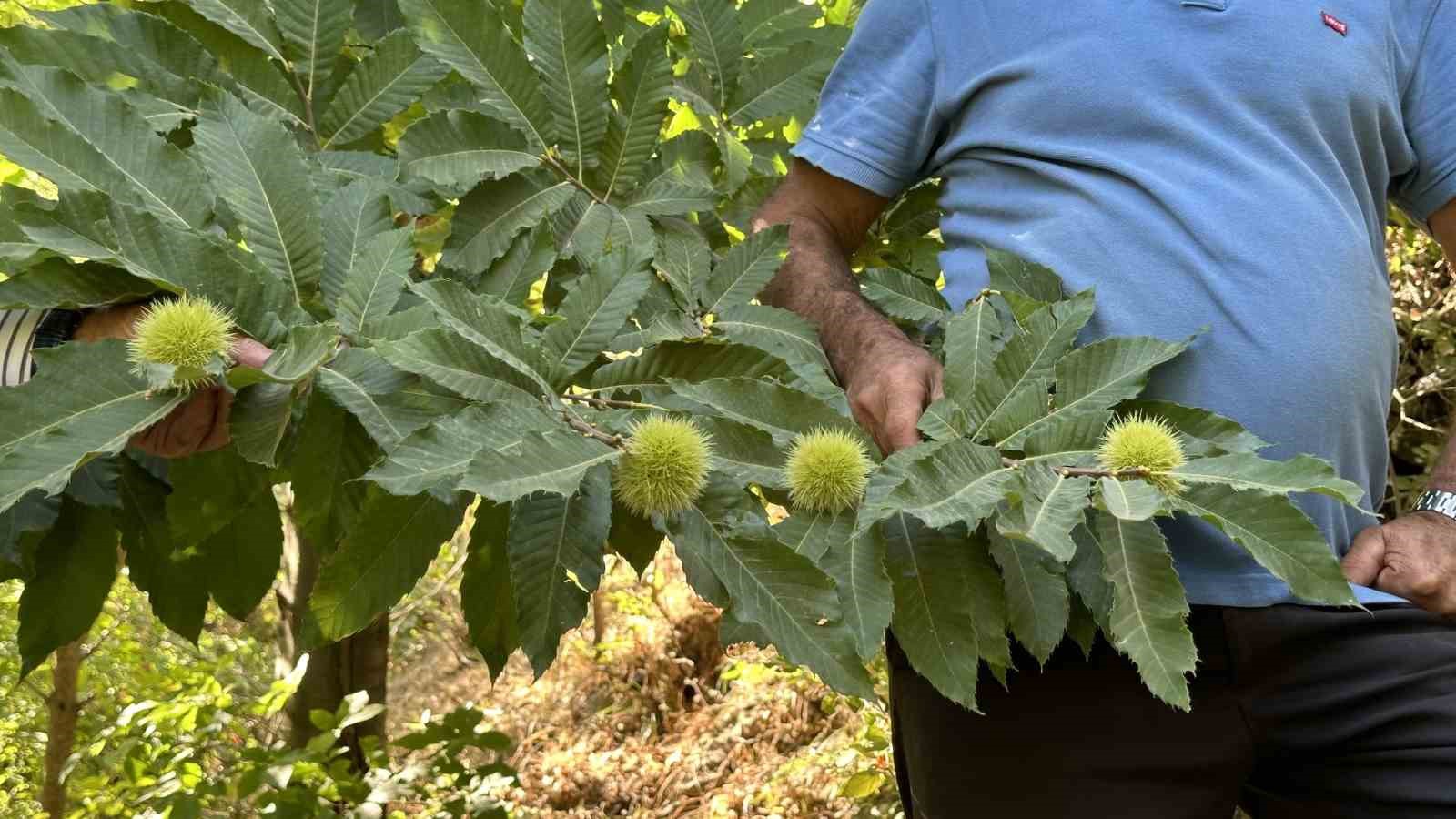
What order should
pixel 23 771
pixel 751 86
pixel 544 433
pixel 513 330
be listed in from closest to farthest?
pixel 544 433, pixel 513 330, pixel 751 86, pixel 23 771

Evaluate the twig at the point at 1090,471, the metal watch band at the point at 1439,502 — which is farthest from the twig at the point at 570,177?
the metal watch band at the point at 1439,502

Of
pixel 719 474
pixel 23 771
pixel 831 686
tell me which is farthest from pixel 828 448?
pixel 23 771

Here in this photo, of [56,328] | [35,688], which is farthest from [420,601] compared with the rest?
[56,328]

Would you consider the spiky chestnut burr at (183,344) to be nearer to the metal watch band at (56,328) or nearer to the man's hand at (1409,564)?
the metal watch band at (56,328)

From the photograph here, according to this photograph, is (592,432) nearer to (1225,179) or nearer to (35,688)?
(1225,179)

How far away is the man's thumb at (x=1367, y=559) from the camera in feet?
4.77

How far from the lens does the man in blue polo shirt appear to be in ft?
4.56

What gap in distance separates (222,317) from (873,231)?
110 centimetres

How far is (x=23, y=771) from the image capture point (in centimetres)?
365

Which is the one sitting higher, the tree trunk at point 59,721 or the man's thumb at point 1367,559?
the man's thumb at point 1367,559

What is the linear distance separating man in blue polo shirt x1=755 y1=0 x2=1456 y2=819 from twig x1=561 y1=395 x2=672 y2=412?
294 mm

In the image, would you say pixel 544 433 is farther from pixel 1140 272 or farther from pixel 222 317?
pixel 1140 272

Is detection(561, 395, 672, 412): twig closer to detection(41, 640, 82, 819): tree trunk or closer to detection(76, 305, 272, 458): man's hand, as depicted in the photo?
detection(76, 305, 272, 458): man's hand

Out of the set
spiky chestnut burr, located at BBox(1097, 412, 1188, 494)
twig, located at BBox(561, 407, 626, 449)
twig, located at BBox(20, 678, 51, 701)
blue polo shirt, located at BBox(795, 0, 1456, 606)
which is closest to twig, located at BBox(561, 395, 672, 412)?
twig, located at BBox(561, 407, 626, 449)
